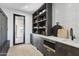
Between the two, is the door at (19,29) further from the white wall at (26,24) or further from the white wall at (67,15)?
the white wall at (67,15)

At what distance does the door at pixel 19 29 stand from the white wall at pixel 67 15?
3736mm

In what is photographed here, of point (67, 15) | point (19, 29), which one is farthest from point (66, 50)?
point (19, 29)

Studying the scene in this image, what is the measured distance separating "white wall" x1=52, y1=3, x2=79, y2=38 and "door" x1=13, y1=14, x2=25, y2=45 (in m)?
3.74

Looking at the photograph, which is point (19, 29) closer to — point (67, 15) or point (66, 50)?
point (67, 15)

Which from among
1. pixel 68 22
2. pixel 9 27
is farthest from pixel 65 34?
pixel 9 27

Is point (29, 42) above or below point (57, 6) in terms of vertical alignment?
below

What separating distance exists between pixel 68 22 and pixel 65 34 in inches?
16.2

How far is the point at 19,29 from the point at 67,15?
505cm

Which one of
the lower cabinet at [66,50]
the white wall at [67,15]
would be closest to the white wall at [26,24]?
the white wall at [67,15]

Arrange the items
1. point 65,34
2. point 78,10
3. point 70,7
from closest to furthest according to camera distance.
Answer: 1. point 78,10
2. point 70,7
3. point 65,34

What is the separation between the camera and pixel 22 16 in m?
8.29

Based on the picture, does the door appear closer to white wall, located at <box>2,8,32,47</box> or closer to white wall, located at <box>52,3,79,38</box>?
white wall, located at <box>2,8,32,47</box>

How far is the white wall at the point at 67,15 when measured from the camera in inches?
129

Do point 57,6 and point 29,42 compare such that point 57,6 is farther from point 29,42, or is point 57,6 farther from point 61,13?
point 29,42
